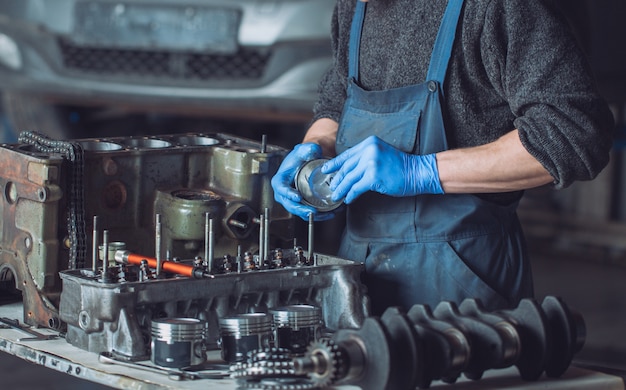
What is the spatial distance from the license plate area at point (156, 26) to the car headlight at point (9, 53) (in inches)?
12.3

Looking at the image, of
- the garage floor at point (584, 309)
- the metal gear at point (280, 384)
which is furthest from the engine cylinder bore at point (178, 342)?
→ the garage floor at point (584, 309)

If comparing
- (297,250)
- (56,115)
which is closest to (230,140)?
(297,250)

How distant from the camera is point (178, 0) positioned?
17.1ft

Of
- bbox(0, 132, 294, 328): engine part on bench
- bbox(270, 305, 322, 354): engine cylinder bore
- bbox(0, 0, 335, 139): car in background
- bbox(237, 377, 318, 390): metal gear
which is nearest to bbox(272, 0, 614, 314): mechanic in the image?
bbox(0, 132, 294, 328): engine part on bench

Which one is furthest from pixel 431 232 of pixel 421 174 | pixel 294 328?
pixel 294 328

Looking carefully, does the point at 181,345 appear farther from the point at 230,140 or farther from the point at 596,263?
the point at 596,263

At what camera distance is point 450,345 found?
6.88 feet

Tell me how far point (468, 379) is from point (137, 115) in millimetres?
4311

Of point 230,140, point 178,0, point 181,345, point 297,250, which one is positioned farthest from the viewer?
point 178,0

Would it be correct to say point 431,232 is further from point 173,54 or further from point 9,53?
point 9,53

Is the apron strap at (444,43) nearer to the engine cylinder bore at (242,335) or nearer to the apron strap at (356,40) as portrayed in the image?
the apron strap at (356,40)

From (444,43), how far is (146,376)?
0.96m

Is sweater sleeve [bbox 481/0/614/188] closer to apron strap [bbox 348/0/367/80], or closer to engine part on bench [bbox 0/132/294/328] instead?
apron strap [bbox 348/0/367/80]

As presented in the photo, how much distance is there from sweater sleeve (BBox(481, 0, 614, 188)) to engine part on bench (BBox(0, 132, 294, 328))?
637 millimetres
